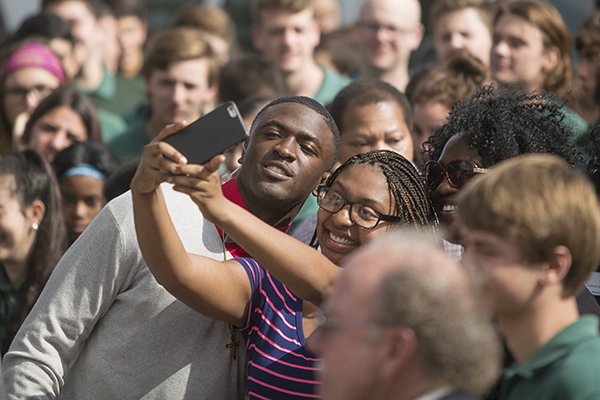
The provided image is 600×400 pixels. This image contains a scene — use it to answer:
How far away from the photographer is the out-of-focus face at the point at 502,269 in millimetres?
2928

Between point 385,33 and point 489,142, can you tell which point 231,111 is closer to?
point 489,142

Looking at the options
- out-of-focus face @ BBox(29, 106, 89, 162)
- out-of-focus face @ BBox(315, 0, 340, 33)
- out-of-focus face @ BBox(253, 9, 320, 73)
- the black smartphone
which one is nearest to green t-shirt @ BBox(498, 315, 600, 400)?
the black smartphone

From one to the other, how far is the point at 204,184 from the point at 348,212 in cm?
75

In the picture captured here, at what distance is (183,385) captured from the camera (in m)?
3.83

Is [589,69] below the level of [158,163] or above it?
below

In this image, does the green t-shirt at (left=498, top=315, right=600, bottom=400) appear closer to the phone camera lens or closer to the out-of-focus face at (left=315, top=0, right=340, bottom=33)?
the phone camera lens

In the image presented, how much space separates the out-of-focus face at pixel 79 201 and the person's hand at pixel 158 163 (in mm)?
2868

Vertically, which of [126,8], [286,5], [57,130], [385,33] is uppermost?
[385,33]

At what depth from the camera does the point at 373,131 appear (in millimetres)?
5316

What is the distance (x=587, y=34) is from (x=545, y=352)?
3.58m

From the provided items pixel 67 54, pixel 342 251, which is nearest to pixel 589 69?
pixel 342 251

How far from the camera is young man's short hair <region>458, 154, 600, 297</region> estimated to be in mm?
2879

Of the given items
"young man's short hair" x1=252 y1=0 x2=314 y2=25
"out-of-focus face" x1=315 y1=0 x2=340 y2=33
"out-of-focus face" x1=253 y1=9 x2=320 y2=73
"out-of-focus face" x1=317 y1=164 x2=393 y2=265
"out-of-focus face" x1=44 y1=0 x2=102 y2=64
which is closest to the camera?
"out-of-focus face" x1=317 y1=164 x2=393 y2=265

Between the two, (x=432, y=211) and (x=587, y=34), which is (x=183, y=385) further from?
(x=587, y=34)
